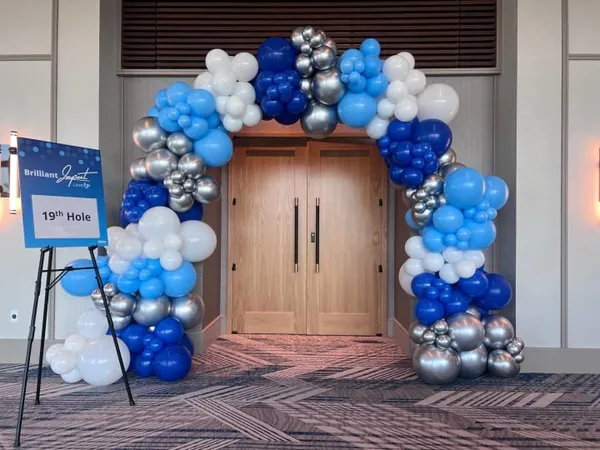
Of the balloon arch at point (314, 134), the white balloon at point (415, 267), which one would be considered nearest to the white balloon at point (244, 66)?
the balloon arch at point (314, 134)

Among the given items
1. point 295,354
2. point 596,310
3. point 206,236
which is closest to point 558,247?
point 596,310

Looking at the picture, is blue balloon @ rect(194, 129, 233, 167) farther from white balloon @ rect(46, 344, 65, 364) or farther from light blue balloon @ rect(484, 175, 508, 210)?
A: light blue balloon @ rect(484, 175, 508, 210)

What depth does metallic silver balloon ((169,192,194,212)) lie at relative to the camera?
3.79 m

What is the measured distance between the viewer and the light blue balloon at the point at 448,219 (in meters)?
3.61

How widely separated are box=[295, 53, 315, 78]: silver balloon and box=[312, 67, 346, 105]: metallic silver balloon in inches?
2.3

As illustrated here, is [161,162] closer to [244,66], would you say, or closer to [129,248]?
[129,248]

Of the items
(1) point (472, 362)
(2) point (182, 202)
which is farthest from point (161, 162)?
(1) point (472, 362)

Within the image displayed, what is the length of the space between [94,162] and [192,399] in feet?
5.75

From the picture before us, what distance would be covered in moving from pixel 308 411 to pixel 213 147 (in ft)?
6.59

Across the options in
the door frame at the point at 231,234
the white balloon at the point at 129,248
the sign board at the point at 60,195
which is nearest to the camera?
the sign board at the point at 60,195

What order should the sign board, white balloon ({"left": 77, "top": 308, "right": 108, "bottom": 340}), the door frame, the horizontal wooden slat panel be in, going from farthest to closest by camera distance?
the door frame, the horizontal wooden slat panel, white balloon ({"left": 77, "top": 308, "right": 108, "bottom": 340}), the sign board

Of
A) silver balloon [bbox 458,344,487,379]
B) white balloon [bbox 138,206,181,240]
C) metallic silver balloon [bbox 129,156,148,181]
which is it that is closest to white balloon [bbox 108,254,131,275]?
white balloon [bbox 138,206,181,240]

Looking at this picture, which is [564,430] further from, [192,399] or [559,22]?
[559,22]

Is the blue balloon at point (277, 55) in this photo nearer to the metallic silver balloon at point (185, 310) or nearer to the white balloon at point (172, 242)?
the white balloon at point (172, 242)
